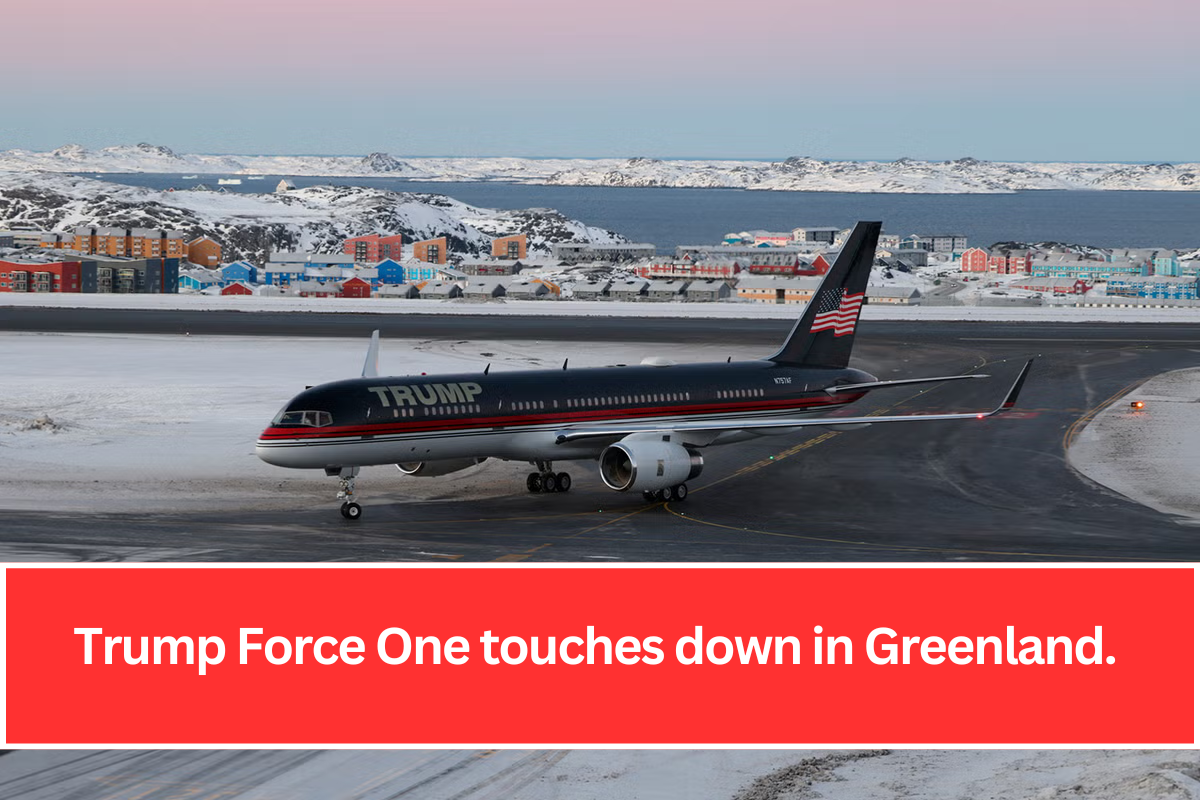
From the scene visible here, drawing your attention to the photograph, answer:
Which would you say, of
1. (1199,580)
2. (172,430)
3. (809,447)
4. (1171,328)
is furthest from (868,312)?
(1199,580)

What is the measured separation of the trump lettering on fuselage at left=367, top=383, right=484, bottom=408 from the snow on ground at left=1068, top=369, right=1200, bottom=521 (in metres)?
24.5

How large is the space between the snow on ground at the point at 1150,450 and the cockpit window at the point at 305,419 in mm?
28907

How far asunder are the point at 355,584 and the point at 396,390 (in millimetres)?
27127

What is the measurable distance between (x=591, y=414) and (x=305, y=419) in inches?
429

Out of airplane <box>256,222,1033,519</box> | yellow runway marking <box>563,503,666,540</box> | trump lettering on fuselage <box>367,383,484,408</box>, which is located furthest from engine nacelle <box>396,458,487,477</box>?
yellow runway marking <box>563,503,666,540</box>

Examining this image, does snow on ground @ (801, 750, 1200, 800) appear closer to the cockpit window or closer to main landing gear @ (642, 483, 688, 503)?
the cockpit window

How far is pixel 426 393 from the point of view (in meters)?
48.7

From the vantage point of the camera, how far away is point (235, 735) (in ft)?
70.1

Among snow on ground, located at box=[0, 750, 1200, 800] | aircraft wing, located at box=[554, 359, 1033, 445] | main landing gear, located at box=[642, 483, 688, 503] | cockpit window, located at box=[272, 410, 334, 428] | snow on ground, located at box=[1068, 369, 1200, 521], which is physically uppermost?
cockpit window, located at box=[272, 410, 334, 428]

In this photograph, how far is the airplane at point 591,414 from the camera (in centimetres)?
4691

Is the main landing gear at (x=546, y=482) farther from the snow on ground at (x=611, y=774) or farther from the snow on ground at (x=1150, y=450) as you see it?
the snow on ground at (x=611, y=774)

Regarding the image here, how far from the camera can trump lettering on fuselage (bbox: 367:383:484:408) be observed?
1879 inches

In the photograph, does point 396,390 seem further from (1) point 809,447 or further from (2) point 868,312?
(2) point 868,312

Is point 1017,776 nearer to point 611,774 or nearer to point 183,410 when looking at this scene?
point 611,774
